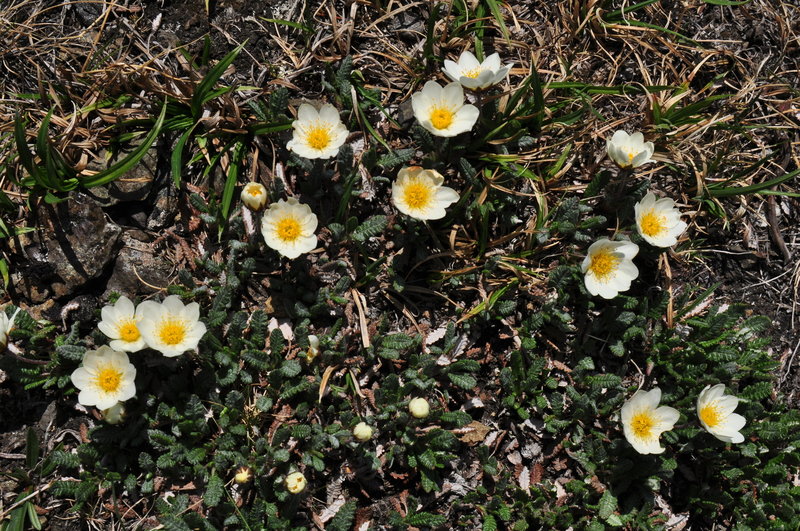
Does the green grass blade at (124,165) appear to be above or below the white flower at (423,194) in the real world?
above

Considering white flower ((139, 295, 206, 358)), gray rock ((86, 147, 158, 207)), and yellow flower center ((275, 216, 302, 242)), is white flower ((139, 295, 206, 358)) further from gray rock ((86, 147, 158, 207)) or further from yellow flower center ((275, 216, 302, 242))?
gray rock ((86, 147, 158, 207))

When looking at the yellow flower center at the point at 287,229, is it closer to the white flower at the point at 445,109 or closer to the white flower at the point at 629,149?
the white flower at the point at 445,109

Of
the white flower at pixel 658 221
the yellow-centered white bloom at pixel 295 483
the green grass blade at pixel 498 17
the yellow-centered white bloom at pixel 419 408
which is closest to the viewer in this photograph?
the yellow-centered white bloom at pixel 295 483

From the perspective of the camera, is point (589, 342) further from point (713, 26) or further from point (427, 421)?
point (713, 26)

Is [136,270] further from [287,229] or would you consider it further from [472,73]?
[472,73]

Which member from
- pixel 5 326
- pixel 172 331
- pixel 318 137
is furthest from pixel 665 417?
pixel 5 326

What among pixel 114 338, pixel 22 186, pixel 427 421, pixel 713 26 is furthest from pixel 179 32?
pixel 713 26

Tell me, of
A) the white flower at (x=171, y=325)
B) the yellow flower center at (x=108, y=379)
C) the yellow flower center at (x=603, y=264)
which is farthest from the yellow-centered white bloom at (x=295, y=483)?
the yellow flower center at (x=603, y=264)
